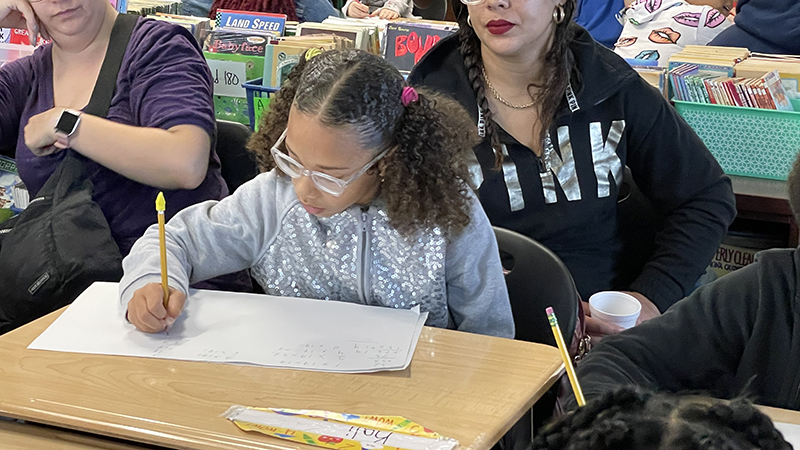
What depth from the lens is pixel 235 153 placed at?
1.96m

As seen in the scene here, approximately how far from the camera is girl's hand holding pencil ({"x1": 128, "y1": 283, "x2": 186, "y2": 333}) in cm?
121

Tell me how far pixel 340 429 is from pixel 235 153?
1.14 m

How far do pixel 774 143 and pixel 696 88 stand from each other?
267 mm

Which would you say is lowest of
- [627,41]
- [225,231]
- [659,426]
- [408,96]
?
[627,41]

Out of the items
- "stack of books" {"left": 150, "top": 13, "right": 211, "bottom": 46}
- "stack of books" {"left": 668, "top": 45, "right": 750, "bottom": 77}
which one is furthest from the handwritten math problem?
"stack of books" {"left": 150, "top": 13, "right": 211, "bottom": 46}

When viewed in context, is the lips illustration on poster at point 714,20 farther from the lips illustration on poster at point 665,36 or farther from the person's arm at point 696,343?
the person's arm at point 696,343

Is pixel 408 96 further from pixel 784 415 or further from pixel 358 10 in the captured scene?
pixel 358 10

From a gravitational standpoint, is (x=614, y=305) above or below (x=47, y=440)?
below

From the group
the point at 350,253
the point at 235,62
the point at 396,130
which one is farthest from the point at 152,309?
the point at 235,62

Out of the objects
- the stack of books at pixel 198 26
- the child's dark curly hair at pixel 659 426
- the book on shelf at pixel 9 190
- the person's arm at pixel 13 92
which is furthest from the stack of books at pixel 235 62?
the child's dark curly hair at pixel 659 426

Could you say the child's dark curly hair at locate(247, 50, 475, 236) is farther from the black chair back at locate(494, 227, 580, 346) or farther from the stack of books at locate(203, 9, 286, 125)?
the stack of books at locate(203, 9, 286, 125)

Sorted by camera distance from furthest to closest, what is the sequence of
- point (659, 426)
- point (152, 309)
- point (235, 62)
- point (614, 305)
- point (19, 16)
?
point (235, 62) < point (19, 16) < point (614, 305) < point (152, 309) < point (659, 426)

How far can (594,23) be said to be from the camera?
4117mm

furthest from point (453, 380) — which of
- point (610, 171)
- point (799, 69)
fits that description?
point (799, 69)
